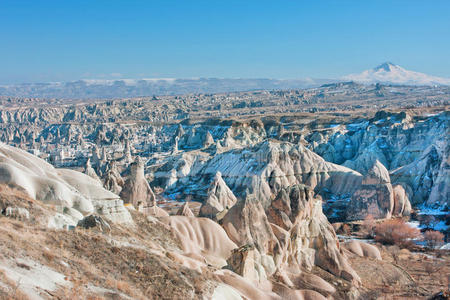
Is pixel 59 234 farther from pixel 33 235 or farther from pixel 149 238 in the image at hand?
pixel 149 238

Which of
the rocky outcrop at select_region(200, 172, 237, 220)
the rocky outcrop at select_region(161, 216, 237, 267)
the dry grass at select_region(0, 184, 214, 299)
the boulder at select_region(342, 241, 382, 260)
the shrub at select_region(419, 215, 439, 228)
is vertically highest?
the dry grass at select_region(0, 184, 214, 299)

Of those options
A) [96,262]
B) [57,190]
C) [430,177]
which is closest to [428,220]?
[430,177]

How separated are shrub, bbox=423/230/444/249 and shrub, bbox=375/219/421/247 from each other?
1203mm

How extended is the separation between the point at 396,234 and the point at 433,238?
97.2 inches

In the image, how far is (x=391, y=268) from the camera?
25859 mm

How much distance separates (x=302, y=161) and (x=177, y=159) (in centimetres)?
1688

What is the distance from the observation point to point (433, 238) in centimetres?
3303

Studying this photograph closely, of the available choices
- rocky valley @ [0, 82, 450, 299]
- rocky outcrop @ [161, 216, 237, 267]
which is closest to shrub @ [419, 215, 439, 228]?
rocky valley @ [0, 82, 450, 299]

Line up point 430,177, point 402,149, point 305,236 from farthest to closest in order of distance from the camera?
point 402,149 < point 430,177 < point 305,236

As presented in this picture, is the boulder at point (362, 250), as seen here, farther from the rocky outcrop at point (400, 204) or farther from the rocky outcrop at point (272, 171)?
the rocky outcrop at point (272, 171)

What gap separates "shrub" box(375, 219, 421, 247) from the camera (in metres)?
33.5

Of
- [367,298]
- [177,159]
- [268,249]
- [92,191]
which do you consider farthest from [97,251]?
[177,159]

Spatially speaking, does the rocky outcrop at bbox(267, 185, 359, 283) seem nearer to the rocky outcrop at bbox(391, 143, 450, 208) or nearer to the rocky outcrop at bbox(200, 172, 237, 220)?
the rocky outcrop at bbox(200, 172, 237, 220)

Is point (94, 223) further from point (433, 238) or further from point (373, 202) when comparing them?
point (373, 202)
